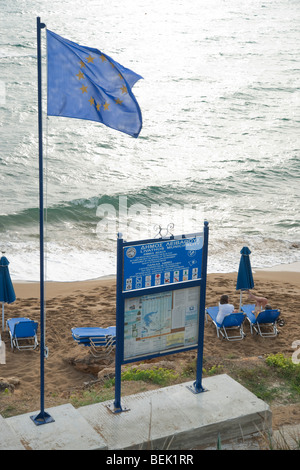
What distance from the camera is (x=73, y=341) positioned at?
37.6 ft

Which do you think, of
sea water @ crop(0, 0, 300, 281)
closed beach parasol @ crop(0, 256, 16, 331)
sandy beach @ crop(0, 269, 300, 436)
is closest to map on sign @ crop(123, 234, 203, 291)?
sea water @ crop(0, 0, 300, 281)

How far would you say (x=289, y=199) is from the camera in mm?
26172

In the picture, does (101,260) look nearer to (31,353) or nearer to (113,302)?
(113,302)

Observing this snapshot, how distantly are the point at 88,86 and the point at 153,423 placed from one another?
3857 mm

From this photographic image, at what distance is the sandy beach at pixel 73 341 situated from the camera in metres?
9.20

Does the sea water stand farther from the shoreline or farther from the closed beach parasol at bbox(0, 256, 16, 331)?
the closed beach parasol at bbox(0, 256, 16, 331)

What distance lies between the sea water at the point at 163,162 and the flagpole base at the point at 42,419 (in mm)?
2460

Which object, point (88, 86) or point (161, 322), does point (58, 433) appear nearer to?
point (161, 322)

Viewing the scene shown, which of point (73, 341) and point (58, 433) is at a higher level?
point (58, 433)

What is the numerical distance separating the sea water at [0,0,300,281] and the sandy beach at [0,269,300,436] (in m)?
2.02

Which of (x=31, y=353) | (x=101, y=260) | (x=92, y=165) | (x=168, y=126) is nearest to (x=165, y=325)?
(x=31, y=353)

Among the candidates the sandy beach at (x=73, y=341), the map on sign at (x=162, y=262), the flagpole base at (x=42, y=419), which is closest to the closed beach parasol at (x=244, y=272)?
the sandy beach at (x=73, y=341)

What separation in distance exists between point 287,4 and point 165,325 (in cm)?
10455

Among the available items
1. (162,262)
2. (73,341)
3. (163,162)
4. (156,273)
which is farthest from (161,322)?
(163,162)
